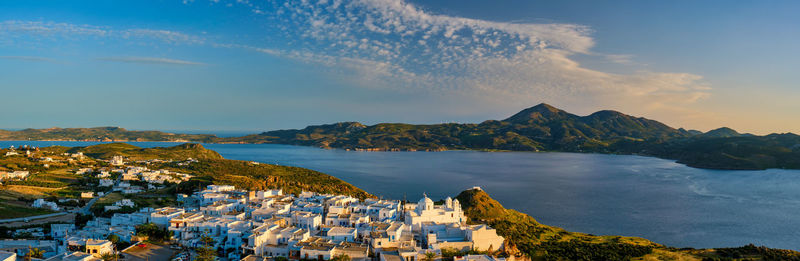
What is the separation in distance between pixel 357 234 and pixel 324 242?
391cm

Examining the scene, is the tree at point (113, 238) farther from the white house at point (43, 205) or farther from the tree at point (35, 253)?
the white house at point (43, 205)

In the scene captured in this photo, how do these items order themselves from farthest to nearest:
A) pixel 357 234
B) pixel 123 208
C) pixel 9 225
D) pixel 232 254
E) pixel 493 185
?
pixel 493 185
pixel 123 208
pixel 9 225
pixel 357 234
pixel 232 254

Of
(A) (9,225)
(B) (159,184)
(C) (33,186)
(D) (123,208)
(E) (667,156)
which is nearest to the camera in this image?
(A) (9,225)

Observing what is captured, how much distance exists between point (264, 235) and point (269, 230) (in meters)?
0.92

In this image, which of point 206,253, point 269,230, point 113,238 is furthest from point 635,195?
point 113,238

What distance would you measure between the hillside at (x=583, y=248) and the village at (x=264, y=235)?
5.93m

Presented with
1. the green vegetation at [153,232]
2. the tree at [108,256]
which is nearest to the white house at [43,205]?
the green vegetation at [153,232]

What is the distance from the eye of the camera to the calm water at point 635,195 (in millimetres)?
54500

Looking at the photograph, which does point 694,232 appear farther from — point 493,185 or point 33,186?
point 33,186

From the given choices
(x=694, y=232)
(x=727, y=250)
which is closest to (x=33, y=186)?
(x=727, y=250)

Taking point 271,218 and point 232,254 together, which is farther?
point 271,218

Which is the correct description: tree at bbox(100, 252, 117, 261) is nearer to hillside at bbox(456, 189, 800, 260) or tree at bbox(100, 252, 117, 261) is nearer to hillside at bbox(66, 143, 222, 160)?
hillside at bbox(456, 189, 800, 260)

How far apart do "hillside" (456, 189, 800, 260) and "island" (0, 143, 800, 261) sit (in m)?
0.11

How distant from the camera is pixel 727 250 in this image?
36.0 meters
